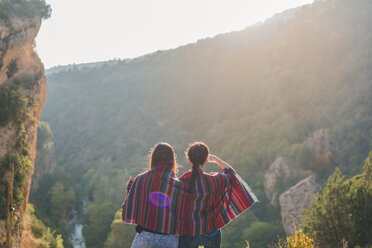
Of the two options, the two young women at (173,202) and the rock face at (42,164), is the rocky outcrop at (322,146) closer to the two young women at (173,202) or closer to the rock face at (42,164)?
the two young women at (173,202)

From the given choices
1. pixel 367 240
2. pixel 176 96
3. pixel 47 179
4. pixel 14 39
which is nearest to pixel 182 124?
pixel 176 96

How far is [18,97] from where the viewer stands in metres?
17.7

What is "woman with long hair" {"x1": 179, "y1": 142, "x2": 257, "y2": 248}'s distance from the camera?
145 inches

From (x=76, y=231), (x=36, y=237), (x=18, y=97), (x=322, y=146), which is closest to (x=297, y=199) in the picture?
(x=322, y=146)

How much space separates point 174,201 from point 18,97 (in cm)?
1711

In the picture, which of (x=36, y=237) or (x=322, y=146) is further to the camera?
(x=322, y=146)

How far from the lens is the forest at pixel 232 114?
36.4 m

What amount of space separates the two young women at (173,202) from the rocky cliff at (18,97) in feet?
38.8

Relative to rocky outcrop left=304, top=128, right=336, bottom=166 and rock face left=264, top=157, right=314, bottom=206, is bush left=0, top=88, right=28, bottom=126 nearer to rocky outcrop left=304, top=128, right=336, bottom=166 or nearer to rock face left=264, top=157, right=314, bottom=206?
rock face left=264, top=157, right=314, bottom=206

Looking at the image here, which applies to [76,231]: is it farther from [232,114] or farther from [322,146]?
[232,114]

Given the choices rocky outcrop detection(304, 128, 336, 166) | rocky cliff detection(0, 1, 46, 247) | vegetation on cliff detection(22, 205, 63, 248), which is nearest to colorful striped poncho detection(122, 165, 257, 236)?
rocky cliff detection(0, 1, 46, 247)

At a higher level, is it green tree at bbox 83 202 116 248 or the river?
green tree at bbox 83 202 116 248

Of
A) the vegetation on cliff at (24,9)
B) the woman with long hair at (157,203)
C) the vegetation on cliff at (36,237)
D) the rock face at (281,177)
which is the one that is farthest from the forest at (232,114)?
the vegetation on cliff at (24,9)

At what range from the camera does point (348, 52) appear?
2297 inches
